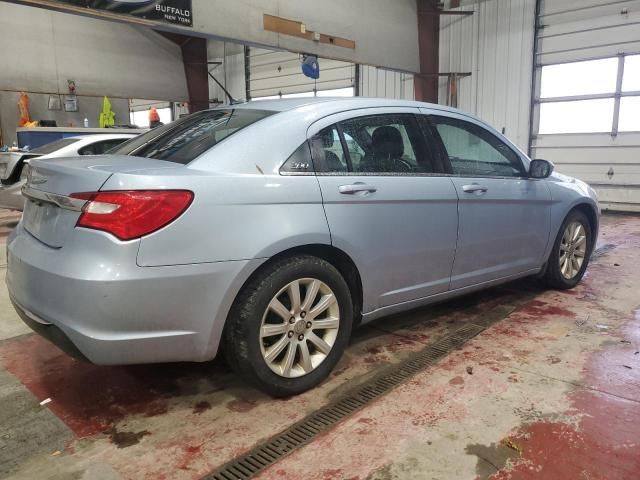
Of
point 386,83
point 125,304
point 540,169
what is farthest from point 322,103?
point 386,83

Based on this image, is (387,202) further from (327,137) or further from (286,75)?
(286,75)

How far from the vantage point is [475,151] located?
336cm

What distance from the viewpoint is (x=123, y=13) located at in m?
6.16

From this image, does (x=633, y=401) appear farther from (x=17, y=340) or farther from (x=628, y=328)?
(x=17, y=340)

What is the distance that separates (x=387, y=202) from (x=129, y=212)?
1304 mm

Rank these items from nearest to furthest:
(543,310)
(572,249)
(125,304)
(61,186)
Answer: (125,304), (61,186), (543,310), (572,249)

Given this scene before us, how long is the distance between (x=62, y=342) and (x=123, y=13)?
17.9ft

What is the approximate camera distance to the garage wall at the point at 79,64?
12148 mm

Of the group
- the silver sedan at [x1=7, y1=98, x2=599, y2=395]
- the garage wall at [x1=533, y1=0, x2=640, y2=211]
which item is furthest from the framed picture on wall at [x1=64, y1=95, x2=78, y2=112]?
the silver sedan at [x1=7, y1=98, x2=599, y2=395]

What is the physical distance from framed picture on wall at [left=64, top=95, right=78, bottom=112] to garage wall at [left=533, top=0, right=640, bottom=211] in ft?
37.6

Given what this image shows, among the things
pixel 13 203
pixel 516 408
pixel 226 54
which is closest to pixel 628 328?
pixel 516 408

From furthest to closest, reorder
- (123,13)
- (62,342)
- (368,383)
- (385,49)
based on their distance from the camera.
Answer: (385,49)
(123,13)
(368,383)
(62,342)

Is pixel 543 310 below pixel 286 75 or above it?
below

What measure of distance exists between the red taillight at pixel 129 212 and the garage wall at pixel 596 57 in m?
10.1
